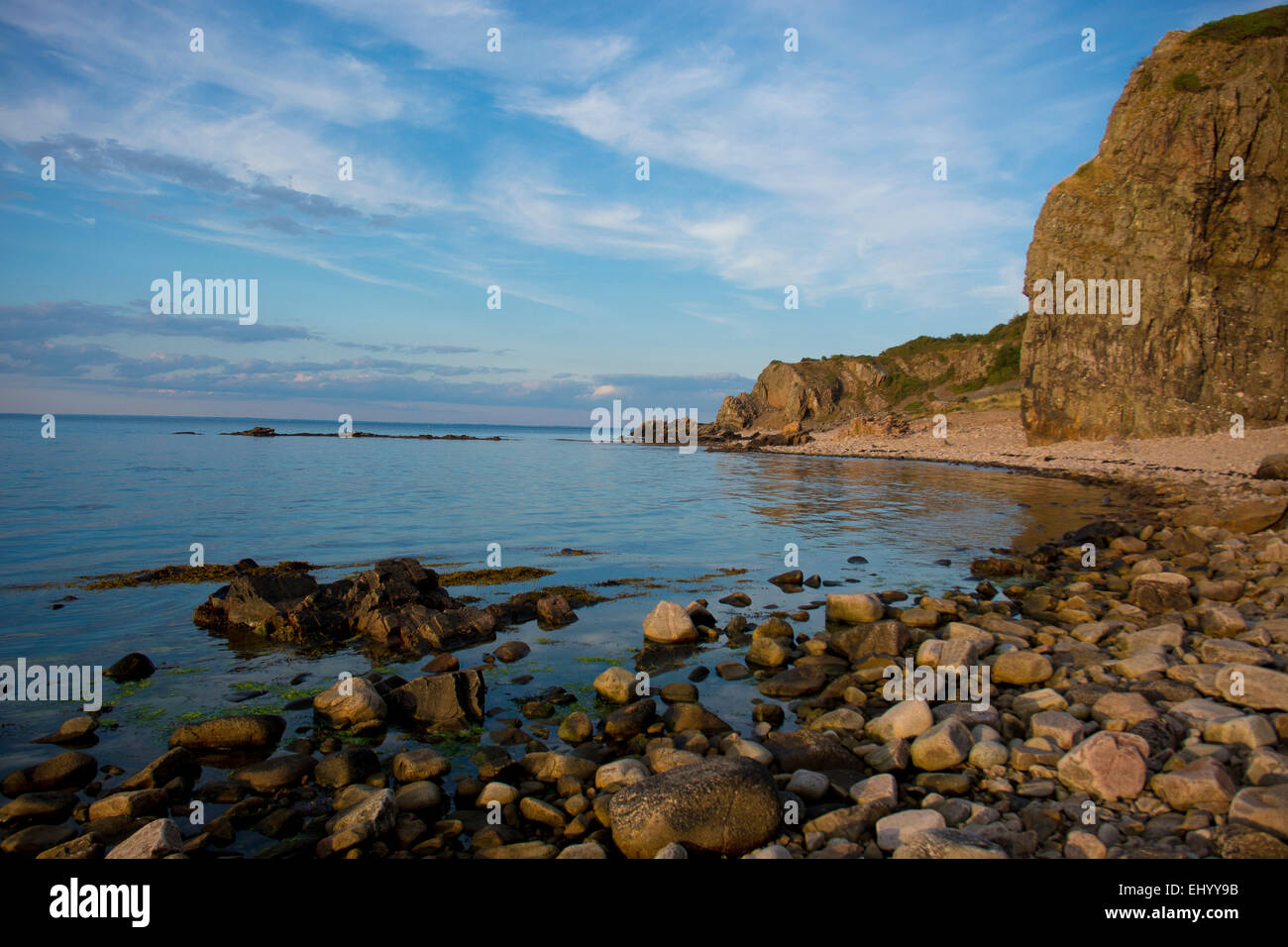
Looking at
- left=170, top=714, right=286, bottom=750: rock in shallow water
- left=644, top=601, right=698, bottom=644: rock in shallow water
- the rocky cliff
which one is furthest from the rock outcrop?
the rocky cliff

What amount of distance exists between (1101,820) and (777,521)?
20299mm

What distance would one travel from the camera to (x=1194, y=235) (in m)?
41.1

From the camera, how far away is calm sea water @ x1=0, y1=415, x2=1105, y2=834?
31.6ft

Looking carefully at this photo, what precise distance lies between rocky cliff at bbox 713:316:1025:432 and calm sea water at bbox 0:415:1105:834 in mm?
48674

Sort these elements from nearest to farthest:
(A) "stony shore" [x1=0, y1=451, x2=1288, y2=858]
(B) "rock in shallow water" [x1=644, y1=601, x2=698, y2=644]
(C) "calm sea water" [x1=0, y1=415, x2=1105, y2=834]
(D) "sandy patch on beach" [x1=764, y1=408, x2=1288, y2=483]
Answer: (A) "stony shore" [x1=0, y1=451, x2=1288, y2=858] < (C) "calm sea water" [x1=0, y1=415, x2=1105, y2=834] < (B) "rock in shallow water" [x1=644, y1=601, x2=698, y2=644] < (D) "sandy patch on beach" [x1=764, y1=408, x2=1288, y2=483]

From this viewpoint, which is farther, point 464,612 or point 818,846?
point 464,612

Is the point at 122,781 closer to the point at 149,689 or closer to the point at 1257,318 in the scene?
the point at 149,689

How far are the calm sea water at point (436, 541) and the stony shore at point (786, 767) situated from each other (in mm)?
680

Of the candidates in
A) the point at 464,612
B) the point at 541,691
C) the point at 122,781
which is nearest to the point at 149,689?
the point at 122,781

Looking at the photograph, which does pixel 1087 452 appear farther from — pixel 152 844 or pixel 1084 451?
pixel 152 844

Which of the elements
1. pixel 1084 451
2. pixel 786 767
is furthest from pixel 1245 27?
pixel 786 767

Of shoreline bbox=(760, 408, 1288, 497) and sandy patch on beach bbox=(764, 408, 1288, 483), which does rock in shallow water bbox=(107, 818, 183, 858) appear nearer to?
shoreline bbox=(760, 408, 1288, 497)

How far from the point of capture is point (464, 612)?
11.9 meters

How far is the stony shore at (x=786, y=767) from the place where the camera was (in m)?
5.21
